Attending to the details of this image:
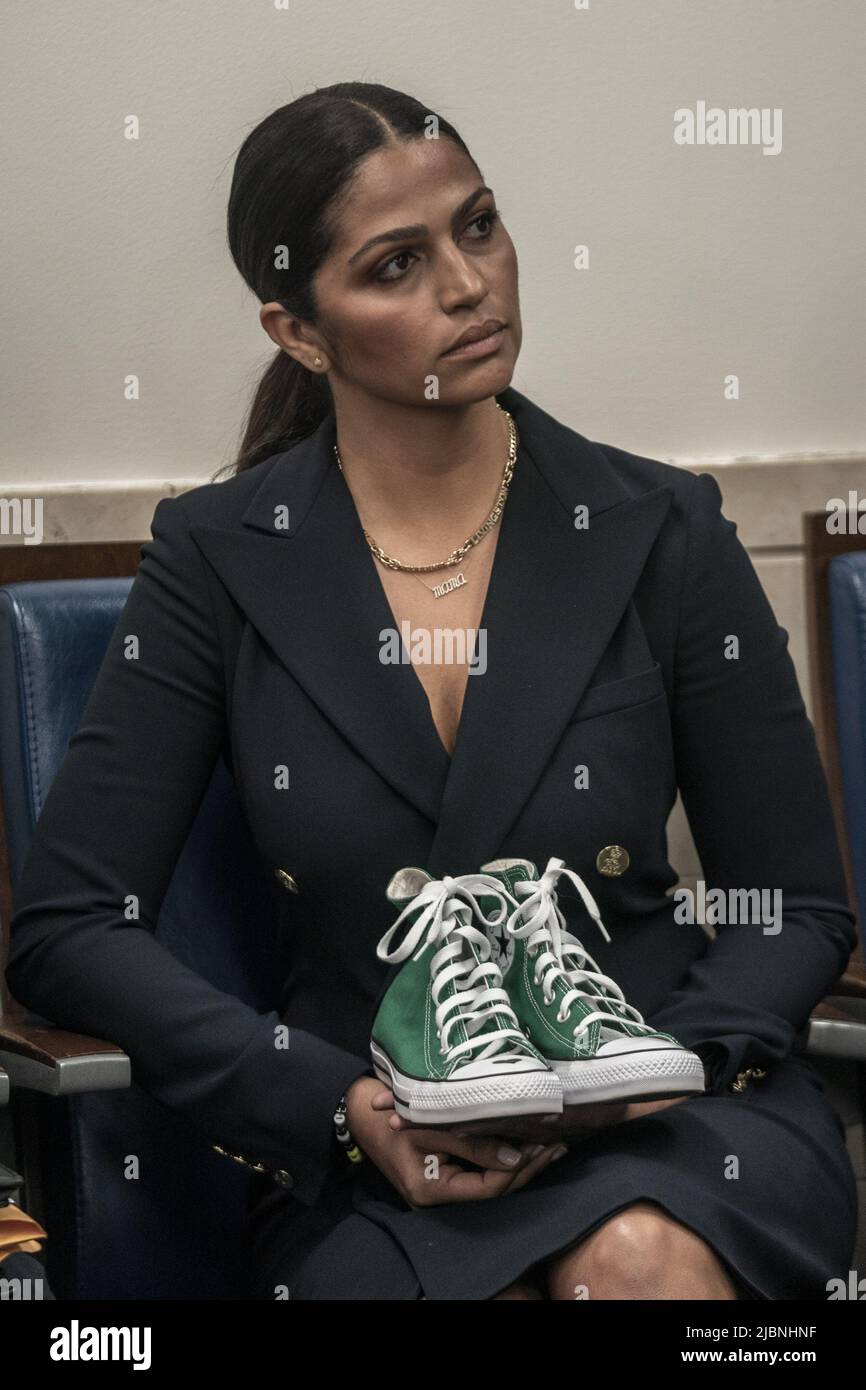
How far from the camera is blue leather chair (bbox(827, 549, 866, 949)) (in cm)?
188

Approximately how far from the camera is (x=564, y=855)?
155 centimetres

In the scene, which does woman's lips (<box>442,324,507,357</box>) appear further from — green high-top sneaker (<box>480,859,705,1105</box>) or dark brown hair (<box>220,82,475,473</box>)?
green high-top sneaker (<box>480,859,705,1105</box>)

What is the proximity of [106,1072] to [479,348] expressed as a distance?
72 cm

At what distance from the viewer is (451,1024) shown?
1297mm

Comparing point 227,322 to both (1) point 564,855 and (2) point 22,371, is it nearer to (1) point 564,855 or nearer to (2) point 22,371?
(2) point 22,371

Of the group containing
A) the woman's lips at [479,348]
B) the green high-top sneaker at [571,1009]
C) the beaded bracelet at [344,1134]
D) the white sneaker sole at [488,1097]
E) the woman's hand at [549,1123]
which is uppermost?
the woman's lips at [479,348]

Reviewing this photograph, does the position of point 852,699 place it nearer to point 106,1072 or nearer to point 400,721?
point 400,721

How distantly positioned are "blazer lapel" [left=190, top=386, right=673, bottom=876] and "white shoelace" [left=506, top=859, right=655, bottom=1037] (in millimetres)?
133

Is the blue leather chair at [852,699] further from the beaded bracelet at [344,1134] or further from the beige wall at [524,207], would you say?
the beaded bracelet at [344,1134]

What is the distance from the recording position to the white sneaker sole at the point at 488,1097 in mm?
1230

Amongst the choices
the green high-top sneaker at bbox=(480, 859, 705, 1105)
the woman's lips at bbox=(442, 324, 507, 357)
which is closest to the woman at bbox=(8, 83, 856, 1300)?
the woman's lips at bbox=(442, 324, 507, 357)

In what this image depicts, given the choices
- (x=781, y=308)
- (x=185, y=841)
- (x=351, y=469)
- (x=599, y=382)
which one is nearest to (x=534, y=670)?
(x=351, y=469)

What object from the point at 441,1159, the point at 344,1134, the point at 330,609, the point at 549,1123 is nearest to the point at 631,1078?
the point at 549,1123

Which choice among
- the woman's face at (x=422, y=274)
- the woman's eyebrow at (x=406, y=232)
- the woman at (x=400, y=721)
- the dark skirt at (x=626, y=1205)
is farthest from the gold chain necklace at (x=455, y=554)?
the dark skirt at (x=626, y=1205)
